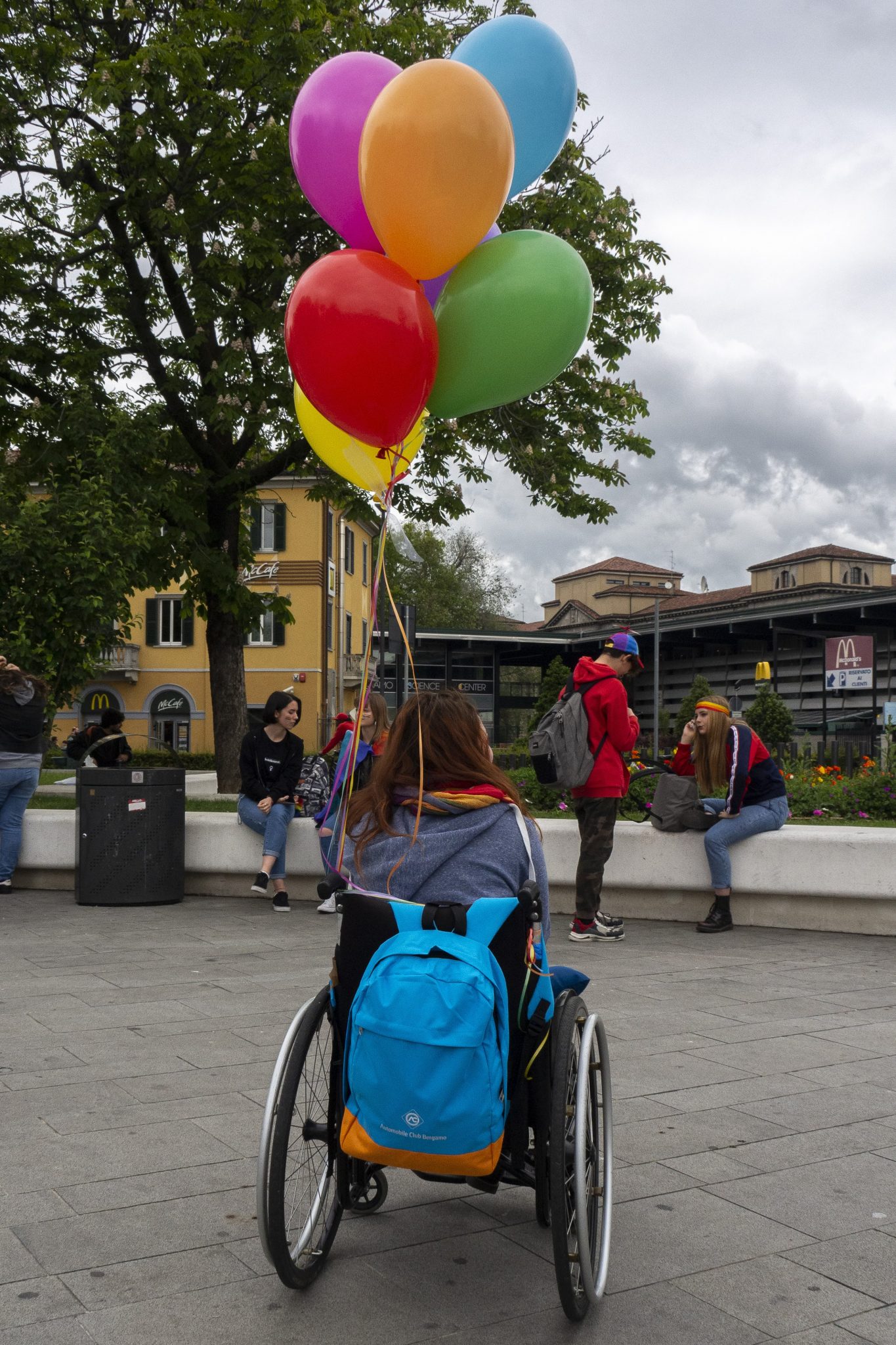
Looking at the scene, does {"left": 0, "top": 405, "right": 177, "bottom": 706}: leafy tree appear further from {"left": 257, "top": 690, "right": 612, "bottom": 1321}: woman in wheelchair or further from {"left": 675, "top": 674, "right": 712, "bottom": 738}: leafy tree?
{"left": 675, "top": 674, "right": 712, "bottom": 738}: leafy tree

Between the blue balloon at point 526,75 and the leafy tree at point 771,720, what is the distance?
25.6 m

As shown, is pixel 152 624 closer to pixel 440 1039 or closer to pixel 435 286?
pixel 435 286

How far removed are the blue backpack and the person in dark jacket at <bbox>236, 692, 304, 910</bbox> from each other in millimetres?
6872

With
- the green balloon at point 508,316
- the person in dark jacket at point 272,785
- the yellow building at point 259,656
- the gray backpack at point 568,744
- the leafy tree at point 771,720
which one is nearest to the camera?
the green balloon at point 508,316

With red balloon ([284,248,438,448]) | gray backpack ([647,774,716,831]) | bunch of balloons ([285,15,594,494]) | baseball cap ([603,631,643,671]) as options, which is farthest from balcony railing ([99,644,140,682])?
red balloon ([284,248,438,448])

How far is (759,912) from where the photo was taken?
8969 millimetres

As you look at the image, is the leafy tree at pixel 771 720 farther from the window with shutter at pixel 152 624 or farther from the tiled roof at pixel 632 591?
the tiled roof at pixel 632 591

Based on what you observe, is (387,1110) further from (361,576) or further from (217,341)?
(361,576)

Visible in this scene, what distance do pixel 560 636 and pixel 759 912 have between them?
158ft

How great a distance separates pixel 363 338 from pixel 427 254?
0.45 meters

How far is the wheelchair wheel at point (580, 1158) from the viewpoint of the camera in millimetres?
2807

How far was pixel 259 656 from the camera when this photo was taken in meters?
47.5

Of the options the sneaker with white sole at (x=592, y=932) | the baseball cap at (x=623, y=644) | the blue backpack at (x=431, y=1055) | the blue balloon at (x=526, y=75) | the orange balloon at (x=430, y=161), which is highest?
the blue balloon at (x=526, y=75)

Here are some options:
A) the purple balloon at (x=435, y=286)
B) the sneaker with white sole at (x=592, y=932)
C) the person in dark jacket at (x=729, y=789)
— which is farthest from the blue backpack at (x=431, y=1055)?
the person in dark jacket at (x=729, y=789)
